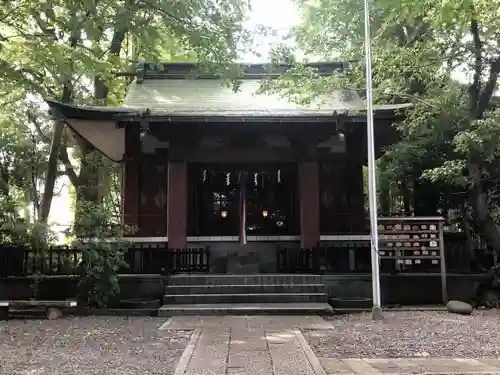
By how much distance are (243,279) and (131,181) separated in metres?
4.86

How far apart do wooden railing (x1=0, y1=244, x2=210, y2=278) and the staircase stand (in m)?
0.75

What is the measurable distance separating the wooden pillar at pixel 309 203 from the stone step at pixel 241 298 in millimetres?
2019

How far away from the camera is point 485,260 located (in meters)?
13.4

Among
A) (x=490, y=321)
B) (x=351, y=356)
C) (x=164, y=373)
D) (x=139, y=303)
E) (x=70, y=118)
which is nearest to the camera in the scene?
(x=164, y=373)

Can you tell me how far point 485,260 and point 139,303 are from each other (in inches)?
358

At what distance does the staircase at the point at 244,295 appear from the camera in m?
9.86

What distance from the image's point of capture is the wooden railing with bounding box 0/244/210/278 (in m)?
11.3

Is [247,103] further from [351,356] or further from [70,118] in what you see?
[351,356]

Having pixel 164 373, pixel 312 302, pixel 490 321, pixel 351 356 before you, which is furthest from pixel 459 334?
pixel 164 373

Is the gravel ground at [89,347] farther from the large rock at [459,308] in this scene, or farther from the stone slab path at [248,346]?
the large rock at [459,308]

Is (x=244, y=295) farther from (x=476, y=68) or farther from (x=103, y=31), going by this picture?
(x=476, y=68)

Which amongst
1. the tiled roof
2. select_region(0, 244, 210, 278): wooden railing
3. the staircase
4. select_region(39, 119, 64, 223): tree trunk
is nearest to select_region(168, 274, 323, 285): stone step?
the staircase

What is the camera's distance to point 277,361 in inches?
233

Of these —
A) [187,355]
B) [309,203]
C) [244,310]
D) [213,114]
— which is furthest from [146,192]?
[187,355]
